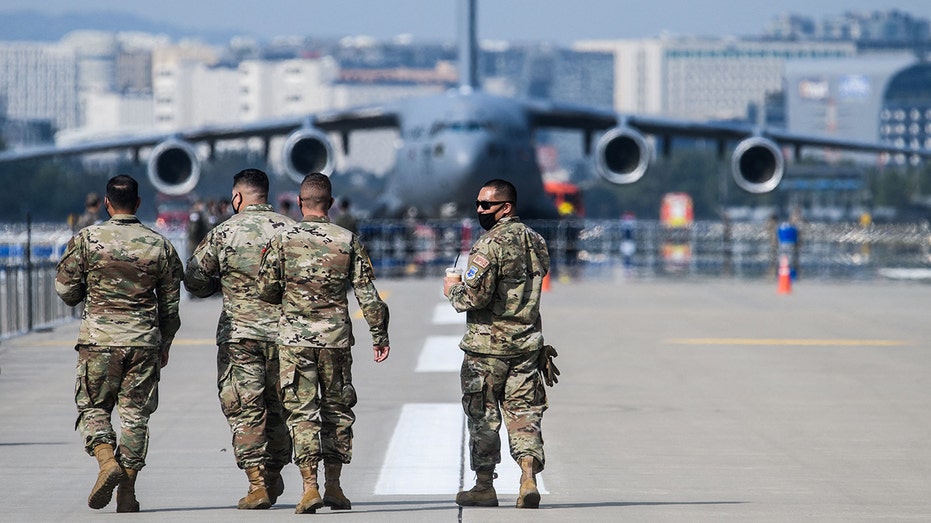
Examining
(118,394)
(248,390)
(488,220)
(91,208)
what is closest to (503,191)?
(488,220)

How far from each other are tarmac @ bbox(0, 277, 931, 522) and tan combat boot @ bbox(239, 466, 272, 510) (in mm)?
57

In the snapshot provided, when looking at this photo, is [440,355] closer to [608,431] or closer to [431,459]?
[608,431]

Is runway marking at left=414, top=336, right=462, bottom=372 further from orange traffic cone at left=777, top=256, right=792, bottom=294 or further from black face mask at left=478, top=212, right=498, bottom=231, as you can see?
orange traffic cone at left=777, top=256, right=792, bottom=294

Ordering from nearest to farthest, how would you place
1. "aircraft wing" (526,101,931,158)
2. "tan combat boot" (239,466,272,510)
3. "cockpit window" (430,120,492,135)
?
"tan combat boot" (239,466,272,510) → "cockpit window" (430,120,492,135) → "aircraft wing" (526,101,931,158)

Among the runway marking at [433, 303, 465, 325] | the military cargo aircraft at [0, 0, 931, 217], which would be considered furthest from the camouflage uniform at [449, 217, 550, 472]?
the military cargo aircraft at [0, 0, 931, 217]

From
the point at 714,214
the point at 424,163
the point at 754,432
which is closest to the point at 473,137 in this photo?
the point at 424,163

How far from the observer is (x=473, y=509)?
8.01m

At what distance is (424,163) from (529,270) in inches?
935

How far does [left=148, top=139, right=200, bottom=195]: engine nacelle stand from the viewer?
100 ft

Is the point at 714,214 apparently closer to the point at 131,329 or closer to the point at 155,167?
the point at 155,167

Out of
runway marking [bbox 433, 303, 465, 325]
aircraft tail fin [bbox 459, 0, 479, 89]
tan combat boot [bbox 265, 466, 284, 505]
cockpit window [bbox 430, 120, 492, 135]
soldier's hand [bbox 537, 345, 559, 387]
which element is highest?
aircraft tail fin [bbox 459, 0, 479, 89]

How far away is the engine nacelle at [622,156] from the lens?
1195 inches

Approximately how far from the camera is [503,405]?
8.03 metres

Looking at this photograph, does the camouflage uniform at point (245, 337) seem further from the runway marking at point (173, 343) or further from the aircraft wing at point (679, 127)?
the aircraft wing at point (679, 127)
